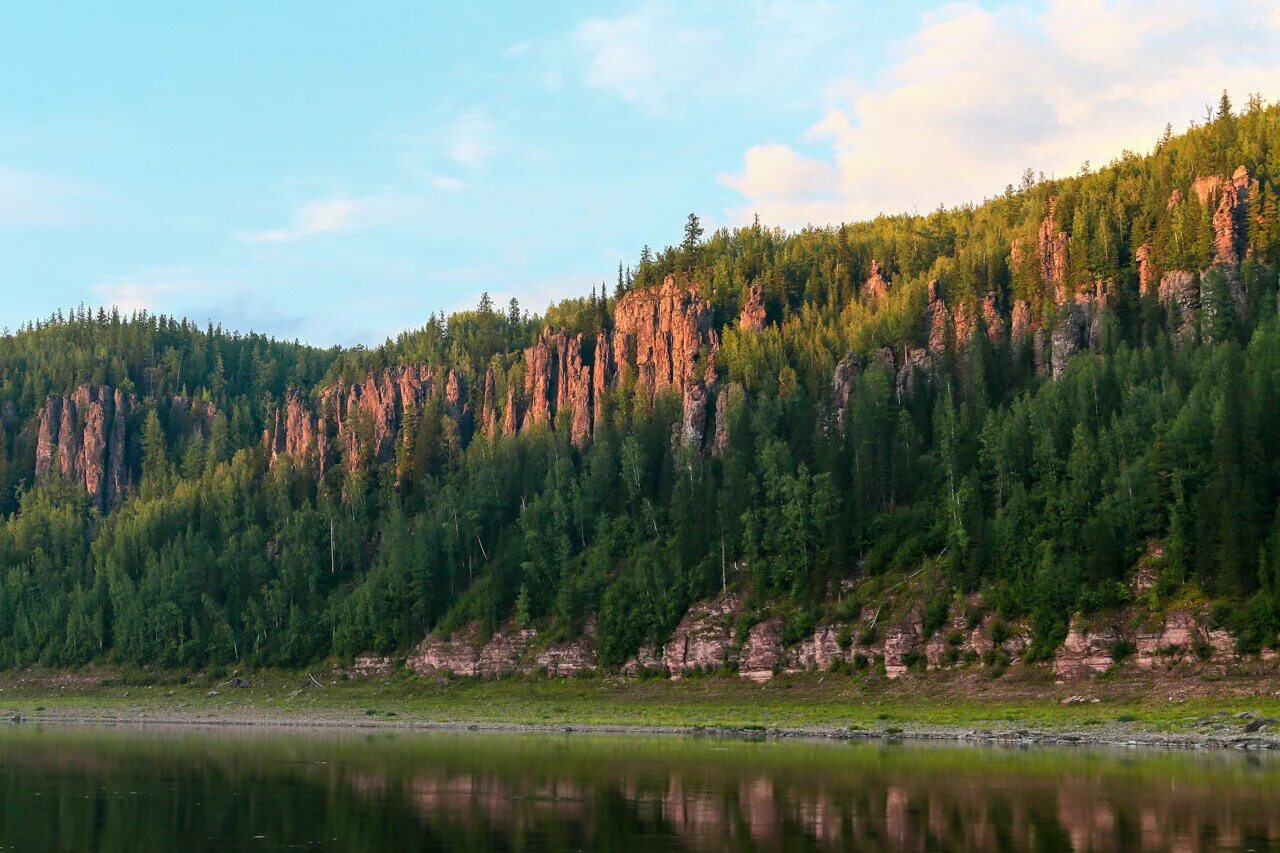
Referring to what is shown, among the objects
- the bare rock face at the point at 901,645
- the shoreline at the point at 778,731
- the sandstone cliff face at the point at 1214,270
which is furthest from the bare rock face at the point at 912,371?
the shoreline at the point at 778,731

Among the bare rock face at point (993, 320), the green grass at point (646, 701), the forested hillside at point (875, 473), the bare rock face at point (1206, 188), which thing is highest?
the bare rock face at point (1206, 188)

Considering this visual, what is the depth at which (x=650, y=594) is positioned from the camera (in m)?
136

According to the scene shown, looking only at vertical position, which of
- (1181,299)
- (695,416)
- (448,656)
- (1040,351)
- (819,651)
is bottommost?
(448,656)

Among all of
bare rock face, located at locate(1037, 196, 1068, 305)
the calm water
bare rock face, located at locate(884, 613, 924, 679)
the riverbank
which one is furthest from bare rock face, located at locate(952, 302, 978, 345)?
the calm water

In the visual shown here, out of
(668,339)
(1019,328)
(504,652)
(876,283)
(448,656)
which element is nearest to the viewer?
(504,652)

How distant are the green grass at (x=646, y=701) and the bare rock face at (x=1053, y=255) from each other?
72.8 m

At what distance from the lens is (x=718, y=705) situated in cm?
11262

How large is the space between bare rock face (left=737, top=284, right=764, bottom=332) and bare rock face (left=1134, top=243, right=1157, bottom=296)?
53.3 m

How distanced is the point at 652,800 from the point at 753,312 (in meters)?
148

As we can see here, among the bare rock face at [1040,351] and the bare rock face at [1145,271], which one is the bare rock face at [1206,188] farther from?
the bare rock face at [1040,351]

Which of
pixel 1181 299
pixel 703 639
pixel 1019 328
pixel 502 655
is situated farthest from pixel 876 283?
pixel 502 655

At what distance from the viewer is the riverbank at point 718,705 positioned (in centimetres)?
8012

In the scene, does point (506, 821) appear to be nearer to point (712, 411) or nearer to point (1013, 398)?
point (1013, 398)

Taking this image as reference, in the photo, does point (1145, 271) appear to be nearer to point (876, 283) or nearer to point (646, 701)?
point (876, 283)
